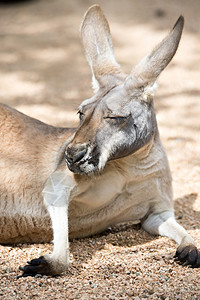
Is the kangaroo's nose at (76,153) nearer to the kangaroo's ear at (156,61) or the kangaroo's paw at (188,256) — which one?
the kangaroo's ear at (156,61)

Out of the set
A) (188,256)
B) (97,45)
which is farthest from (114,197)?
(97,45)

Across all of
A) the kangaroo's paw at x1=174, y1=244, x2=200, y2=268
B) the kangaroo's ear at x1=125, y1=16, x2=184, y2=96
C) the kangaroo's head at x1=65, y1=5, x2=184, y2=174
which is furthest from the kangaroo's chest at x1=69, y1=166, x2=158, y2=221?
the kangaroo's ear at x1=125, y1=16, x2=184, y2=96

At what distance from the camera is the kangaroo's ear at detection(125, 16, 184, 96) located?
400cm

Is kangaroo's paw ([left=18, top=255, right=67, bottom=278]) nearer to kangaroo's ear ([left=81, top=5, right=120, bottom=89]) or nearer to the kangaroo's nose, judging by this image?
the kangaroo's nose

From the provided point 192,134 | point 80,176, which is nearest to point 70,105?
A: point 192,134

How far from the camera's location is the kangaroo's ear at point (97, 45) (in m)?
4.35

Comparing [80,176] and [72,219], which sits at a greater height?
[80,176]

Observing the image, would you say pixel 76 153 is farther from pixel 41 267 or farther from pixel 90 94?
pixel 90 94

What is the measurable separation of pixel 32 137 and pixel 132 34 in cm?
633

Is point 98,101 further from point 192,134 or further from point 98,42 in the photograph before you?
point 192,134

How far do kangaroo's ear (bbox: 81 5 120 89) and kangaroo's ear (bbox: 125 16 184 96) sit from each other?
0.92ft

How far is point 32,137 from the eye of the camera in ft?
15.0

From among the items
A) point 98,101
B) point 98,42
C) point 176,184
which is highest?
point 98,42

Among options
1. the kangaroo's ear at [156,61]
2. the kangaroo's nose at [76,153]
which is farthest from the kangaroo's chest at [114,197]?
the kangaroo's ear at [156,61]
